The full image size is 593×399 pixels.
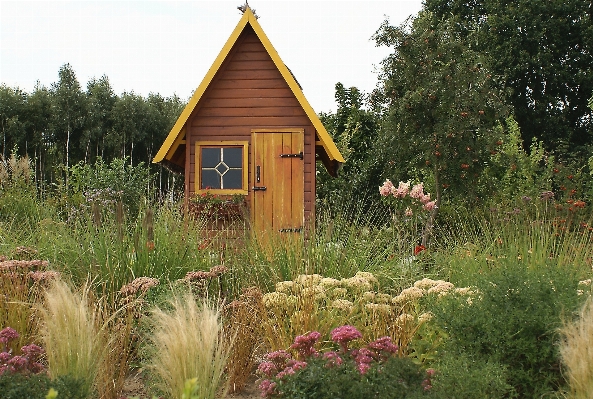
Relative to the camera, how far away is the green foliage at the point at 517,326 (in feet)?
13.4

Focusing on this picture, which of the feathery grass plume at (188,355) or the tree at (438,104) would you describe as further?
the tree at (438,104)

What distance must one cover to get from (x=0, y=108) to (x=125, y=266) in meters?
20.8

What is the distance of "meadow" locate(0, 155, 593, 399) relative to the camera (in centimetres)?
372

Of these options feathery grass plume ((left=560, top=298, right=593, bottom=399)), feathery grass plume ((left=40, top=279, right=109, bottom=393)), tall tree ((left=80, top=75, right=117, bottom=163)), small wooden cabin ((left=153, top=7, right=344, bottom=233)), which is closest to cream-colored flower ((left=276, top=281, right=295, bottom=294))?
feathery grass plume ((left=40, top=279, right=109, bottom=393))

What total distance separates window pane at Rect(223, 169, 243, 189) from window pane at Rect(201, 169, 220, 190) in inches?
4.9

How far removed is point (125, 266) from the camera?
5.99 metres

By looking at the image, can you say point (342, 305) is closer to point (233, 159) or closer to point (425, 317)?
point (425, 317)

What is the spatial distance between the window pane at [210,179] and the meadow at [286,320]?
3.66m

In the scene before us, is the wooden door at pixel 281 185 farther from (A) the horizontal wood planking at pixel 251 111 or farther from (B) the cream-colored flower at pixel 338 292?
(B) the cream-colored flower at pixel 338 292

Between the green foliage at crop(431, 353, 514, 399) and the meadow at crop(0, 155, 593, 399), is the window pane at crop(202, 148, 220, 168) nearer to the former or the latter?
the meadow at crop(0, 155, 593, 399)

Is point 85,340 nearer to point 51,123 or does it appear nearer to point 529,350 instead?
point 529,350

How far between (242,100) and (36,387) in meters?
7.77

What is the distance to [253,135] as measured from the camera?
10898 millimetres

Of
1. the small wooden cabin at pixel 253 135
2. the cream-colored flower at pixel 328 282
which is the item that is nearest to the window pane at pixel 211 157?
the small wooden cabin at pixel 253 135
